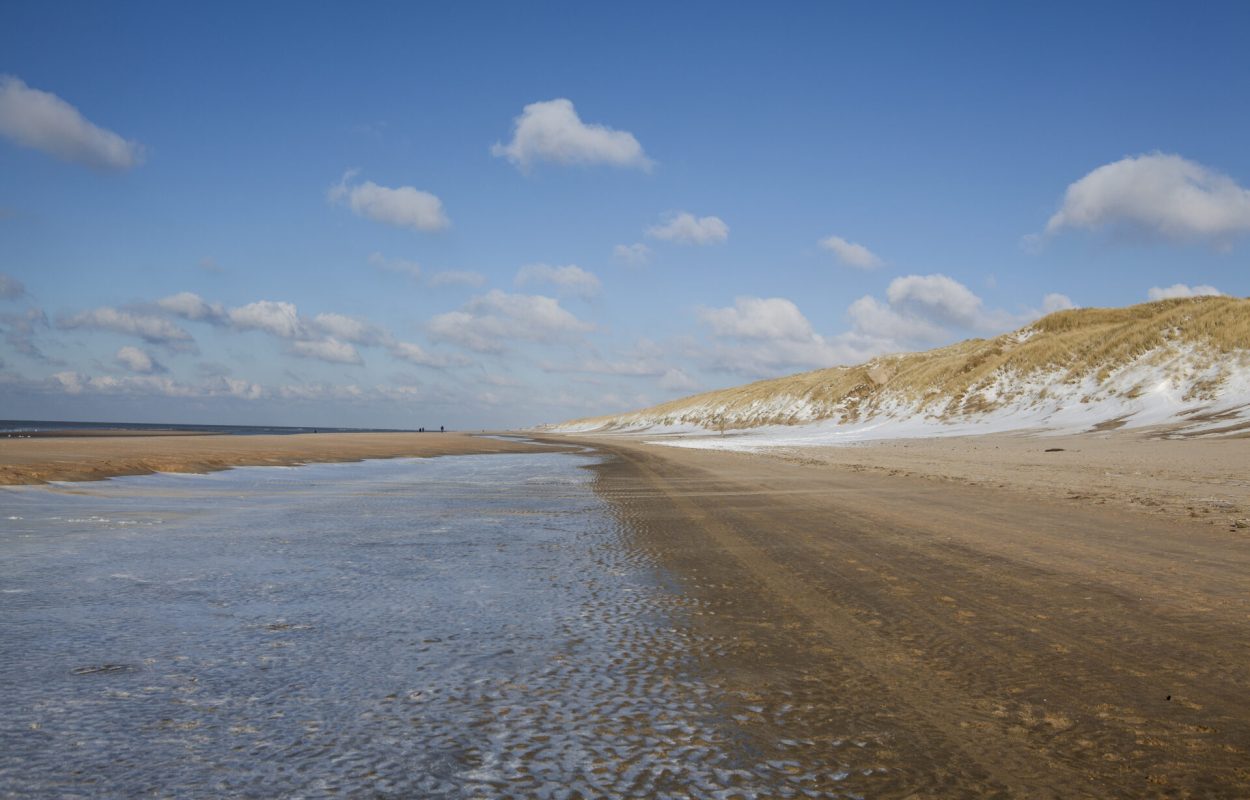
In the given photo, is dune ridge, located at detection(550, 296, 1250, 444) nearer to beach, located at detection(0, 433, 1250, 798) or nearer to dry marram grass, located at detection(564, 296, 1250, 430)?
dry marram grass, located at detection(564, 296, 1250, 430)

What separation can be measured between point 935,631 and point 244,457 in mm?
23572

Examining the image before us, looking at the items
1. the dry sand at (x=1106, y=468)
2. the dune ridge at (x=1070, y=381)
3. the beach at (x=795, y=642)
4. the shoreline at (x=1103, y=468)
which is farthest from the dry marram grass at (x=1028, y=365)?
the beach at (x=795, y=642)

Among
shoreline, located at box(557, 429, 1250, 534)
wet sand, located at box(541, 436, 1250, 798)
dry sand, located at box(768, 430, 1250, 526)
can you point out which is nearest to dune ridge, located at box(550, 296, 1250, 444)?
shoreline, located at box(557, 429, 1250, 534)

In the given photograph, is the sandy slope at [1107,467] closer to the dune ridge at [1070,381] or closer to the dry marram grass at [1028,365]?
the dune ridge at [1070,381]

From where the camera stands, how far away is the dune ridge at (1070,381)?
3434 cm

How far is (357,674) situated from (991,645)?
138 inches

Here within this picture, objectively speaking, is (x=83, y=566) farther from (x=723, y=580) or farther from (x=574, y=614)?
(x=723, y=580)

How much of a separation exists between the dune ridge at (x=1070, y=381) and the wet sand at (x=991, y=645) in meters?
24.6

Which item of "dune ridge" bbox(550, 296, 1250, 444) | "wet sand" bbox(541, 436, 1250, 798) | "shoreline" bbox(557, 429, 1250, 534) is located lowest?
"wet sand" bbox(541, 436, 1250, 798)

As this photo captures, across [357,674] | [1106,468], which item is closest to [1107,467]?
[1106,468]

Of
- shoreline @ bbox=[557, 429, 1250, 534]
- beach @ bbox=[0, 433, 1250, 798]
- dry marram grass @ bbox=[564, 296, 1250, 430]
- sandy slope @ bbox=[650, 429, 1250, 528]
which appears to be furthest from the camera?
dry marram grass @ bbox=[564, 296, 1250, 430]

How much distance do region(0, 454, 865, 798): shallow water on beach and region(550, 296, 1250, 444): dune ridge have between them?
97.0ft

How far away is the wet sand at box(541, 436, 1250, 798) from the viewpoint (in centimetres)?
283

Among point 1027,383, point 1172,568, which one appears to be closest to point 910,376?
point 1027,383
